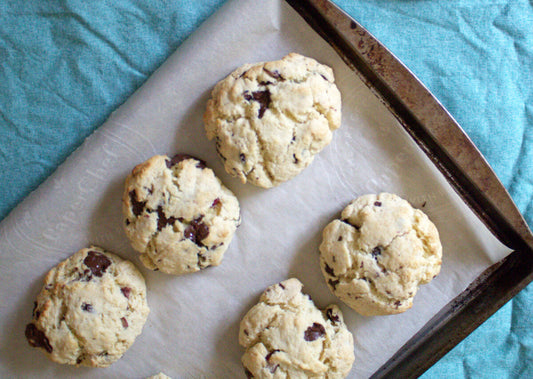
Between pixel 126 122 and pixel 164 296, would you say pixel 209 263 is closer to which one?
pixel 164 296

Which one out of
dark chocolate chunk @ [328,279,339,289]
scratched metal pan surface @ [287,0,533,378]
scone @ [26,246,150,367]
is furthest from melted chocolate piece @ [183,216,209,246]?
scratched metal pan surface @ [287,0,533,378]

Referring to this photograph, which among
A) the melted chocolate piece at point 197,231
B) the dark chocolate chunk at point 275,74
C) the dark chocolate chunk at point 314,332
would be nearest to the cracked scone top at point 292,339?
the dark chocolate chunk at point 314,332

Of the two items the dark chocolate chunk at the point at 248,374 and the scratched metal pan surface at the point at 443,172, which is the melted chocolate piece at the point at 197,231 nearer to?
the dark chocolate chunk at the point at 248,374

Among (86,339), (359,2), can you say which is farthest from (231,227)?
(359,2)

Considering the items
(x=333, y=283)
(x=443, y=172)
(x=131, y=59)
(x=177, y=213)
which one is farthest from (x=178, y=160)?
(x=443, y=172)

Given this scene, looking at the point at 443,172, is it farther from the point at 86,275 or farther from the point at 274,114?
the point at 86,275
